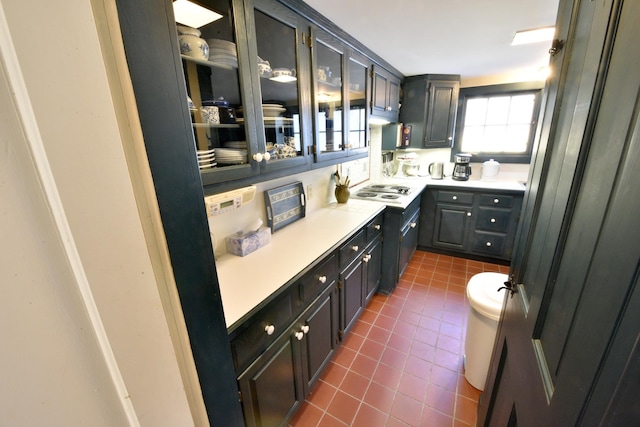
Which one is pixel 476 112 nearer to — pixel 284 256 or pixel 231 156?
pixel 284 256

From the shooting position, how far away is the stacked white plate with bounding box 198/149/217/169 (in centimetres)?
99

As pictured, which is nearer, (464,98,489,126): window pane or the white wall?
the white wall

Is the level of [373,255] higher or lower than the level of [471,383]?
higher

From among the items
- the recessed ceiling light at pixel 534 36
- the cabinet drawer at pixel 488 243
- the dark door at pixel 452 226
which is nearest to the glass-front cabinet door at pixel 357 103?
the recessed ceiling light at pixel 534 36

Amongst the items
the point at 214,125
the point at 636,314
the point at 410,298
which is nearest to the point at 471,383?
the point at 410,298

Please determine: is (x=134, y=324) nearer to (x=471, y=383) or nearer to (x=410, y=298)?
(x=471, y=383)

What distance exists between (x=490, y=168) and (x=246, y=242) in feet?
10.3

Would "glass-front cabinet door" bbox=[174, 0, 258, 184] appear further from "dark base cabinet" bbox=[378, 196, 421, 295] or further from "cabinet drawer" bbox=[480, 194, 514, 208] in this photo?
"cabinet drawer" bbox=[480, 194, 514, 208]

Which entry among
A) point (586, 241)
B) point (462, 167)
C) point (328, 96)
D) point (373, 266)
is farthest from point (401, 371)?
point (462, 167)

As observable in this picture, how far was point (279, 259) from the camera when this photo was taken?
1.33 meters

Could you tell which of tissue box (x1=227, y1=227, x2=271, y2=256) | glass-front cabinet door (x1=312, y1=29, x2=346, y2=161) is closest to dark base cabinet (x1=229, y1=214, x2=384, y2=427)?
tissue box (x1=227, y1=227, x2=271, y2=256)

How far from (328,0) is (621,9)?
3.95 ft

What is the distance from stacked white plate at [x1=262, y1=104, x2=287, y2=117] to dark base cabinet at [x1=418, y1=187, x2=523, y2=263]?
7.86 feet

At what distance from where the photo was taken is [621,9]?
0.46m
